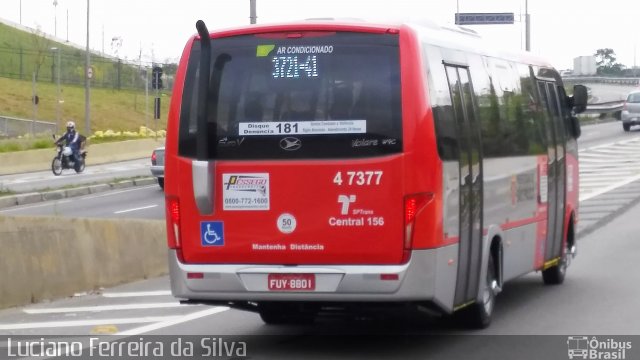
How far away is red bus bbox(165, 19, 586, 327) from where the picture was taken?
938 centimetres

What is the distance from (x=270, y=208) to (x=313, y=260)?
0.55 meters

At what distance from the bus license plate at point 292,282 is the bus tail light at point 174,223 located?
2.84 ft

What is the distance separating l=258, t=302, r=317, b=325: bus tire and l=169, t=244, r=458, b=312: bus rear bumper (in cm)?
40

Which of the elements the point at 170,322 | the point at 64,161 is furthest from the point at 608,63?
the point at 170,322

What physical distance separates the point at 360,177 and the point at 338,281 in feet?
2.72

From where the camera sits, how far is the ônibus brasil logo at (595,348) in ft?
31.9

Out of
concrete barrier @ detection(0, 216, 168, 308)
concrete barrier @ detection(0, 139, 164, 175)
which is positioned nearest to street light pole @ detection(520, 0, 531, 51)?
concrete barrier @ detection(0, 139, 164, 175)

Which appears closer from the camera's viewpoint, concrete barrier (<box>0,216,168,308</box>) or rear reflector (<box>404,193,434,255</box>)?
rear reflector (<box>404,193,434,255</box>)

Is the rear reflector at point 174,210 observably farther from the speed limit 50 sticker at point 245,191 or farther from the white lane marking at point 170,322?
the white lane marking at point 170,322

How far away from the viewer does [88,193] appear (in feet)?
120

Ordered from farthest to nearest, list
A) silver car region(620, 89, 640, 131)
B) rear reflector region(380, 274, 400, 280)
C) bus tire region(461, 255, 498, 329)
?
silver car region(620, 89, 640, 131) → bus tire region(461, 255, 498, 329) → rear reflector region(380, 274, 400, 280)

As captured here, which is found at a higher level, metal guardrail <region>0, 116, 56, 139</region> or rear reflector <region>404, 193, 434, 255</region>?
rear reflector <region>404, 193, 434, 255</region>

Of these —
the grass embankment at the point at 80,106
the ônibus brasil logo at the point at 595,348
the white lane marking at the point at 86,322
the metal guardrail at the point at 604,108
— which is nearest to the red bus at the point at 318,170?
the ônibus brasil logo at the point at 595,348

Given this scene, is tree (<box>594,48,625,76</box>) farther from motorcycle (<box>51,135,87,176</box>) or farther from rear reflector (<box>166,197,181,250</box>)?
rear reflector (<box>166,197,181,250</box>)
